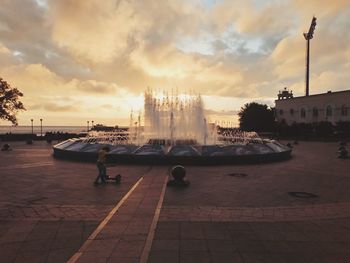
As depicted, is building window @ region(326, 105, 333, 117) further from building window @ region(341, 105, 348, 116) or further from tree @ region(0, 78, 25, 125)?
tree @ region(0, 78, 25, 125)

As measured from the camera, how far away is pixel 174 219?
8828 mm

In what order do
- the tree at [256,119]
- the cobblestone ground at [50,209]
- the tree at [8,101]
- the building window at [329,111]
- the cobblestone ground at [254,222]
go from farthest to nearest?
1. the tree at [256,119]
2. the building window at [329,111]
3. the tree at [8,101]
4. the cobblestone ground at [50,209]
5. the cobblestone ground at [254,222]

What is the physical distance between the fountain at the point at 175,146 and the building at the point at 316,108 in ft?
169

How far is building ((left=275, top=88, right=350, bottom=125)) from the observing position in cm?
7356

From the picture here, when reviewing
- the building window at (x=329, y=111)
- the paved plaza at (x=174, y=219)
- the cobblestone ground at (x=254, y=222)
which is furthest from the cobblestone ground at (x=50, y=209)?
the building window at (x=329, y=111)

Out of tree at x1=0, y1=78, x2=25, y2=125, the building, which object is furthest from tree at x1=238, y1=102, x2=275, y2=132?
tree at x1=0, y1=78, x2=25, y2=125

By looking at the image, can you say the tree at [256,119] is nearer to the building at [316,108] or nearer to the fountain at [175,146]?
the building at [316,108]

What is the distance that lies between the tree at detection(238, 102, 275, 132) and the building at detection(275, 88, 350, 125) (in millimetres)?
6658

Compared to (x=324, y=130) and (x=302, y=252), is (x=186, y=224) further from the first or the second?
(x=324, y=130)

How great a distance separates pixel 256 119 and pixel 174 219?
79862 mm

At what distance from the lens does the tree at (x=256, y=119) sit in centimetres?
8488

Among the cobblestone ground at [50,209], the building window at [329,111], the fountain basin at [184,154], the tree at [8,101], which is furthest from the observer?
the building window at [329,111]

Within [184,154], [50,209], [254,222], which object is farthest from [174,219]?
[184,154]

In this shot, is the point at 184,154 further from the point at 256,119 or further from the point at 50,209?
the point at 256,119
